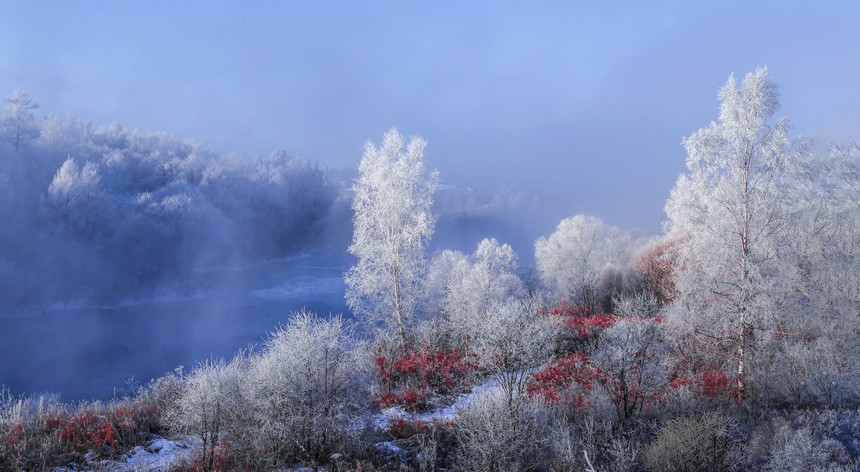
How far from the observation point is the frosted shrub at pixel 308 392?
1055 cm

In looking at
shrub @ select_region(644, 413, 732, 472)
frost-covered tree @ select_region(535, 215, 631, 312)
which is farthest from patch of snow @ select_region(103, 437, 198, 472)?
frost-covered tree @ select_region(535, 215, 631, 312)

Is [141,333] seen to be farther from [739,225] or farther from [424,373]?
[739,225]

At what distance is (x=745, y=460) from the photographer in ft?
33.1

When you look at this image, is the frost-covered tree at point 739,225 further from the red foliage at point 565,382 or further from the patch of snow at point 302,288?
the patch of snow at point 302,288

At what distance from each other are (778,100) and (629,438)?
11.1m

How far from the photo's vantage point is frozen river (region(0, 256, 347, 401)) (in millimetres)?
37969

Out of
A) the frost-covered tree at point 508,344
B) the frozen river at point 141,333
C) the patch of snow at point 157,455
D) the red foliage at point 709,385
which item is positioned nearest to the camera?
the patch of snow at point 157,455

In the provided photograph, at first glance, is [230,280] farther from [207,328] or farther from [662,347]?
[662,347]

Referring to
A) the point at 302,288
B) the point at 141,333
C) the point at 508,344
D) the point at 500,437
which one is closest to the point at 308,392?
the point at 500,437

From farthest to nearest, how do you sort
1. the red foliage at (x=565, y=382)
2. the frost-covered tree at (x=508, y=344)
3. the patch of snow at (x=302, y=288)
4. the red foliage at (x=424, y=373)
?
the patch of snow at (x=302, y=288) → the red foliage at (x=424, y=373) → the red foliage at (x=565, y=382) → the frost-covered tree at (x=508, y=344)

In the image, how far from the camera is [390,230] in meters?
22.3

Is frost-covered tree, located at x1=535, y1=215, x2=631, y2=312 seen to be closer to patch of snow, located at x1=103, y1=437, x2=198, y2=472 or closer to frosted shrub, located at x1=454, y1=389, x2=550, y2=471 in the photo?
frosted shrub, located at x1=454, y1=389, x2=550, y2=471

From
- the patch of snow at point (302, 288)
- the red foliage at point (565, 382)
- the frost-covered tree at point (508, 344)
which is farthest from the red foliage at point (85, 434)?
the patch of snow at point (302, 288)

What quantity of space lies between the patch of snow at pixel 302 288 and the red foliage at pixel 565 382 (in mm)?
57304
